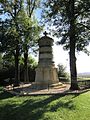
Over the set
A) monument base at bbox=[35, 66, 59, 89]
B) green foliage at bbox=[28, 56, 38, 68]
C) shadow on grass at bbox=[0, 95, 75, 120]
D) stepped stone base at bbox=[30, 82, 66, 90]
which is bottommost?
shadow on grass at bbox=[0, 95, 75, 120]

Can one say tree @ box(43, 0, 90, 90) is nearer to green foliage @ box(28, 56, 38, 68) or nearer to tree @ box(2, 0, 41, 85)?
tree @ box(2, 0, 41, 85)

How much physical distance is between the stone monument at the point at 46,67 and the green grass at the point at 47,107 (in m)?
8.01

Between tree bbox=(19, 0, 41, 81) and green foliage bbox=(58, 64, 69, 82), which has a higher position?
tree bbox=(19, 0, 41, 81)

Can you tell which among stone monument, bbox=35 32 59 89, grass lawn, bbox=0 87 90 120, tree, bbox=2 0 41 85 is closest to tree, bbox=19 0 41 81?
tree, bbox=2 0 41 85

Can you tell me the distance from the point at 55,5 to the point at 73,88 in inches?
316

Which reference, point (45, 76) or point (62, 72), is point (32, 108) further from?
point (62, 72)

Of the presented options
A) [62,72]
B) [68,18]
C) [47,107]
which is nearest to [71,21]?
[68,18]

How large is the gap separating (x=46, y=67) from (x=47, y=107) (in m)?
12.1

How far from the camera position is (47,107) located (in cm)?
2086

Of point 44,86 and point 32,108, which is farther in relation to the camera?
point 44,86

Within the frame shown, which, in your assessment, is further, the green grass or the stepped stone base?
the stepped stone base

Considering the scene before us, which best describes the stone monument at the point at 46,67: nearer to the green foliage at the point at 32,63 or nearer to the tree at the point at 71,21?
the tree at the point at 71,21

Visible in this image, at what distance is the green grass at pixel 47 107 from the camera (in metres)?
19.3

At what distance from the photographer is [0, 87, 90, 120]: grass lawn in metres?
19.3
